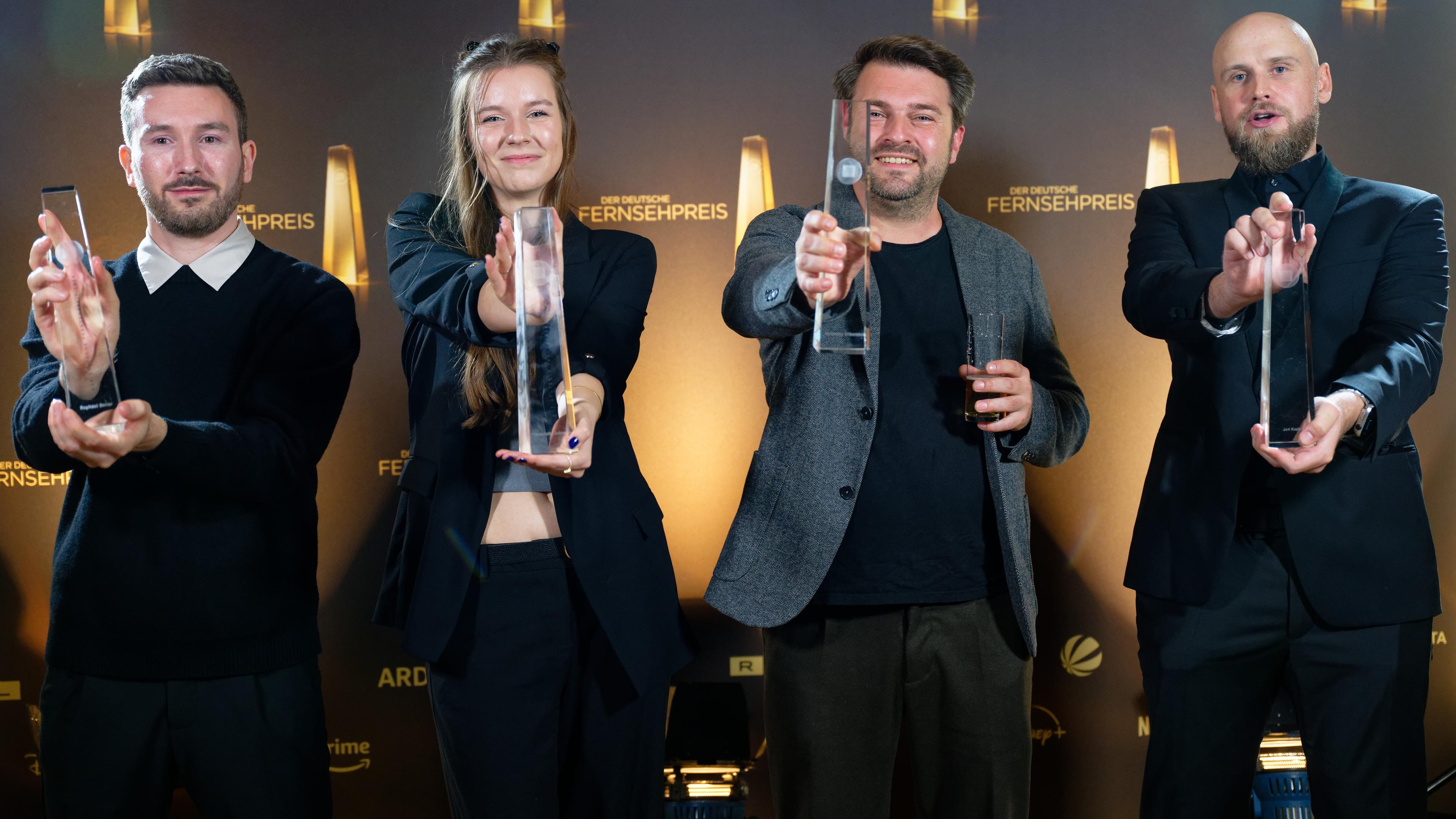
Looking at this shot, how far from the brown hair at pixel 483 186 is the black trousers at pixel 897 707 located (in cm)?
76

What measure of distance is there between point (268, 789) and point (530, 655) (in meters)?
0.55

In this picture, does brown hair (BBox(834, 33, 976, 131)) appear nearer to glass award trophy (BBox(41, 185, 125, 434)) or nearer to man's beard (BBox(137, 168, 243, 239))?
man's beard (BBox(137, 168, 243, 239))

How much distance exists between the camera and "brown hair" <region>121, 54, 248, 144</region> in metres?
2.00

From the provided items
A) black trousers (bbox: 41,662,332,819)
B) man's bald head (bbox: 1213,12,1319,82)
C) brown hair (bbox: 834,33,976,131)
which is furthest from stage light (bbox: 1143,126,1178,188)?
black trousers (bbox: 41,662,332,819)

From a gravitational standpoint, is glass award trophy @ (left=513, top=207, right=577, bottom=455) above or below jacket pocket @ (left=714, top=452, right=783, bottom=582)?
above

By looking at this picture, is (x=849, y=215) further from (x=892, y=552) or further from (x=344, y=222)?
(x=344, y=222)

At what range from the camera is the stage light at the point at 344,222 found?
3.23m

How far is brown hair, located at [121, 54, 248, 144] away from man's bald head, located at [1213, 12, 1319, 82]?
202 centimetres

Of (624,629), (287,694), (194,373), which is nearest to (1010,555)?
(624,629)

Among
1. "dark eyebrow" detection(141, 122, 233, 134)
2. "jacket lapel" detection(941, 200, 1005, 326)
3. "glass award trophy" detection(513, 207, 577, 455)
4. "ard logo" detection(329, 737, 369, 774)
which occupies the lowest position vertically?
"ard logo" detection(329, 737, 369, 774)

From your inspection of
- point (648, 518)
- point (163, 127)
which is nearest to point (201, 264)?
point (163, 127)

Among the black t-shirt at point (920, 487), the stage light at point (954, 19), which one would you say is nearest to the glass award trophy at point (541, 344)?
the black t-shirt at point (920, 487)

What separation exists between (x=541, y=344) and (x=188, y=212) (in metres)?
0.91

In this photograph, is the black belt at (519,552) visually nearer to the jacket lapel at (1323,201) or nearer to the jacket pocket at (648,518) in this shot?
the jacket pocket at (648,518)
